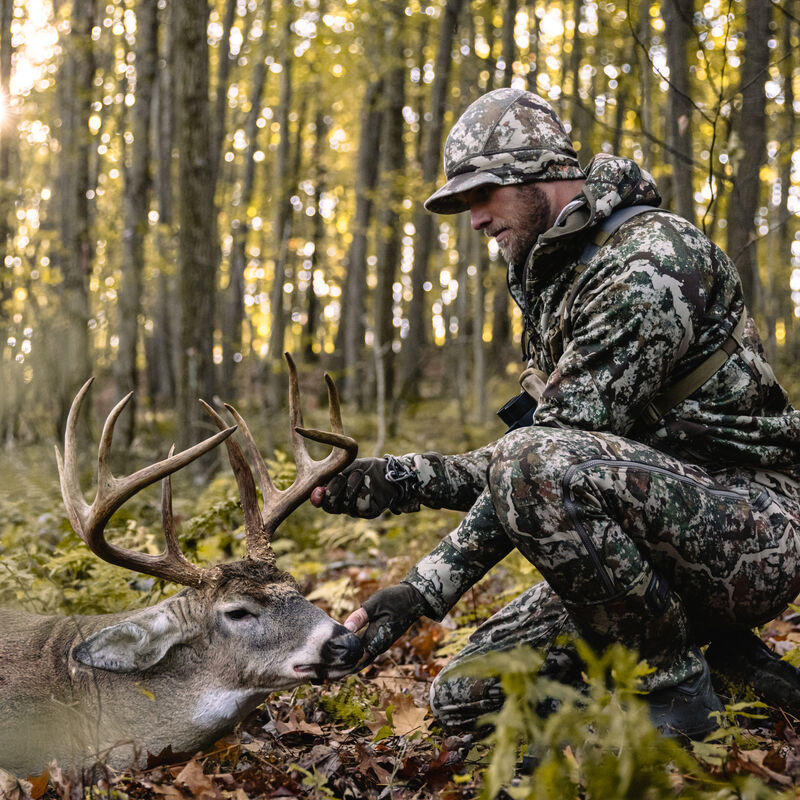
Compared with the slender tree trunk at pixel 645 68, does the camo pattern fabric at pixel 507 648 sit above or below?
below

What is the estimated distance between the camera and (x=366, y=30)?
1703 cm

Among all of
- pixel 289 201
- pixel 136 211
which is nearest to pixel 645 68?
pixel 136 211

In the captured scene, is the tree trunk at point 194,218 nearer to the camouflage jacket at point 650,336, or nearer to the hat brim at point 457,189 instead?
the hat brim at point 457,189

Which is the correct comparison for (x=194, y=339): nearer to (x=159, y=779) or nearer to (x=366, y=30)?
(x=159, y=779)

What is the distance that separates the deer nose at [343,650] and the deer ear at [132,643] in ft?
2.52

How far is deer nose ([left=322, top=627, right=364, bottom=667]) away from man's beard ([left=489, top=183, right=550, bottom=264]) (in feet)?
6.22

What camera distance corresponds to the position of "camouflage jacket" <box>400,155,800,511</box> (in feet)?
11.8

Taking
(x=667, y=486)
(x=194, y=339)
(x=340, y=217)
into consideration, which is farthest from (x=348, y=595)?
(x=340, y=217)

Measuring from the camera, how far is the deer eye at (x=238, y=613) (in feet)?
14.1

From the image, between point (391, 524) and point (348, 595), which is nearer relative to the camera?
point (348, 595)

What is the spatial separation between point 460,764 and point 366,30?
15.7 meters

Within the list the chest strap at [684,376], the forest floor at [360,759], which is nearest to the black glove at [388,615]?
the forest floor at [360,759]

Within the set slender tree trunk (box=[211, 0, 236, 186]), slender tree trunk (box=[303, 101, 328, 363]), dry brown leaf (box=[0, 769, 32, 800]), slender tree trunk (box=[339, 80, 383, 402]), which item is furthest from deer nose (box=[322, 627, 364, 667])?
slender tree trunk (box=[303, 101, 328, 363])

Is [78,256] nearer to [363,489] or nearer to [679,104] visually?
[679,104]
